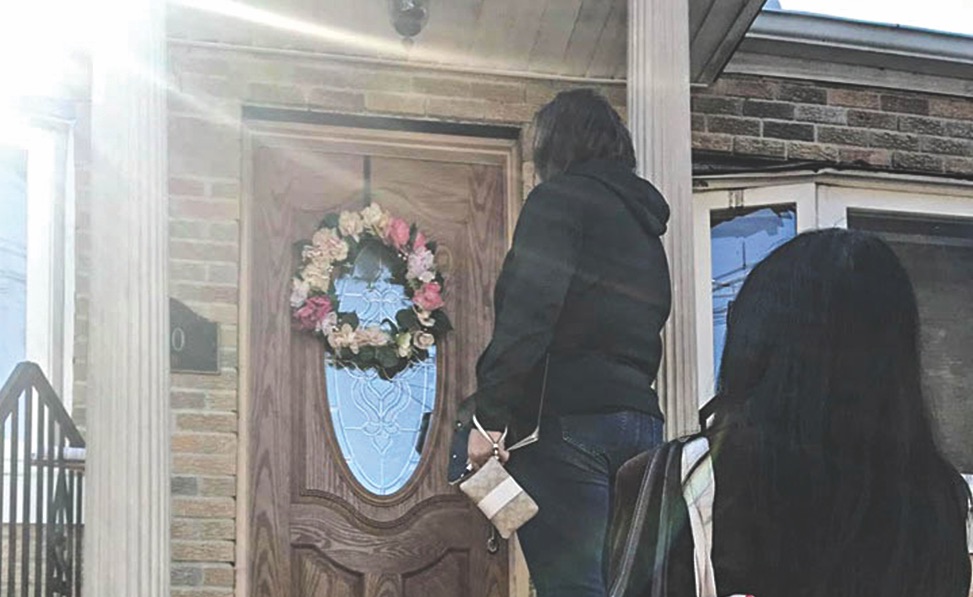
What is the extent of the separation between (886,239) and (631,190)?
2472 mm

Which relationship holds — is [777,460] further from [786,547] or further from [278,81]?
[278,81]

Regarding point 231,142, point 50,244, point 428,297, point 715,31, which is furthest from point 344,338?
point 715,31

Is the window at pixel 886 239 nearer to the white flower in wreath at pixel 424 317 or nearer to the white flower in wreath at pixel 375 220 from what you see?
the white flower in wreath at pixel 424 317

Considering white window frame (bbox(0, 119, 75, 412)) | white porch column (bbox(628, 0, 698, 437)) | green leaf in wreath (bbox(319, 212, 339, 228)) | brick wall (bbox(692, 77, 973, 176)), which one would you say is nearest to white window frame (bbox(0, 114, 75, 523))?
white window frame (bbox(0, 119, 75, 412))

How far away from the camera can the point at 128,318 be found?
3.71 meters

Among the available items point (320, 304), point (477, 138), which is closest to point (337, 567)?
point (320, 304)

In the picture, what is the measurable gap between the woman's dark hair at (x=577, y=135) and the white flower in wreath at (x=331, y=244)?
5.79ft

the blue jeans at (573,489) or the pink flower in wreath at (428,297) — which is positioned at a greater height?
the pink flower in wreath at (428,297)

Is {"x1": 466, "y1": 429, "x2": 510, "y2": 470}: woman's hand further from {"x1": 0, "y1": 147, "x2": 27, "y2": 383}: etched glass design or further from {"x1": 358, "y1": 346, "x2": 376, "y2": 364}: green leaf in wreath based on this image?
{"x1": 0, "y1": 147, "x2": 27, "y2": 383}: etched glass design

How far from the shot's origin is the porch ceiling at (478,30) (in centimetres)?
493

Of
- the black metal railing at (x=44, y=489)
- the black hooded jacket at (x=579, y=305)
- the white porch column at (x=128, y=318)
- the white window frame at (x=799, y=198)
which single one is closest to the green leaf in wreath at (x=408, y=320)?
the white window frame at (x=799, y=198)

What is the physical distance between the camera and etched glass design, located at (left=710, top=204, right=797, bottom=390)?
550 centimetres

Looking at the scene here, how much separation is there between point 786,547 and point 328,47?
3.70m

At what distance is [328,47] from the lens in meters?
5.04
